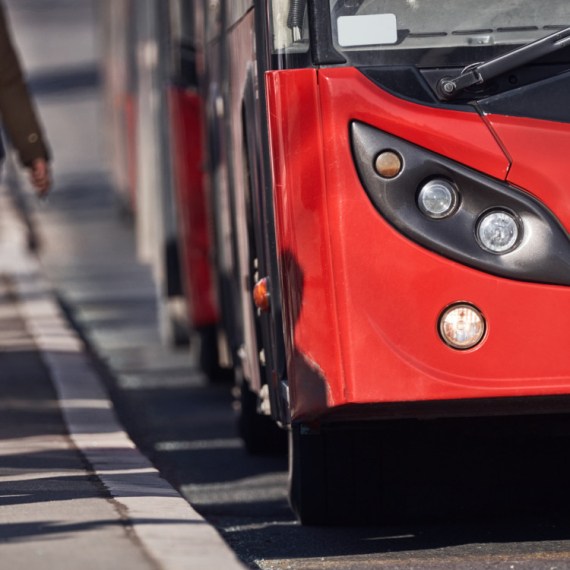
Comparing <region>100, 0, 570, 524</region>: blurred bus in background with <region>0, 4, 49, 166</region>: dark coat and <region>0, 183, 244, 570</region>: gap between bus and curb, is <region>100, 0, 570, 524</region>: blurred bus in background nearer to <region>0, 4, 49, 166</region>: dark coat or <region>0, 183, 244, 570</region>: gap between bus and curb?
<region>0, 183, 244, 570</region>: gap between bus and curb

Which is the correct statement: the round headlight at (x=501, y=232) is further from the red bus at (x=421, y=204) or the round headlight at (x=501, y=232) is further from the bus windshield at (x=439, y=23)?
the bus windshield at (x=439, y=23)

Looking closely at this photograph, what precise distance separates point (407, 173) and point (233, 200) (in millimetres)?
2196

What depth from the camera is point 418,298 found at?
15.4 ft

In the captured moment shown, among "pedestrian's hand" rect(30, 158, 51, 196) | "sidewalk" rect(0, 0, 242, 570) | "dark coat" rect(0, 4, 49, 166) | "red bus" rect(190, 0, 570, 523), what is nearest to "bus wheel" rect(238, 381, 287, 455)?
"sidewalk" rect(0, 0, 242, 570)

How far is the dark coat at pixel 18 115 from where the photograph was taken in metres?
7.54

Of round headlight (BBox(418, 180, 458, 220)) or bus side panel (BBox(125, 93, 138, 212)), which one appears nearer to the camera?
round headlight (BBox(418, 180, 458, 220))

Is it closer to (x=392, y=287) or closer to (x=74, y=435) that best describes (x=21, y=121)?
(x=74, y=435)

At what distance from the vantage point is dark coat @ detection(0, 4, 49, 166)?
24.7 feet

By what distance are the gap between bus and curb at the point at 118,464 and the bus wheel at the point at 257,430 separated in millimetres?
694

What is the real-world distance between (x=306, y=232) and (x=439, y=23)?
87 cm

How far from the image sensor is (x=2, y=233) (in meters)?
20.4

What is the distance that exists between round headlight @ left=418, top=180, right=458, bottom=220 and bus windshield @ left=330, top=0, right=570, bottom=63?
49 centimetres

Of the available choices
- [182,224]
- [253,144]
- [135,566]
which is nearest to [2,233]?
[182,224]

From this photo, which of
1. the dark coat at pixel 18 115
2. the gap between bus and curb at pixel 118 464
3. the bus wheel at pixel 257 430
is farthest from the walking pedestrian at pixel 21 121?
the bus wheel at pixel 257 430
